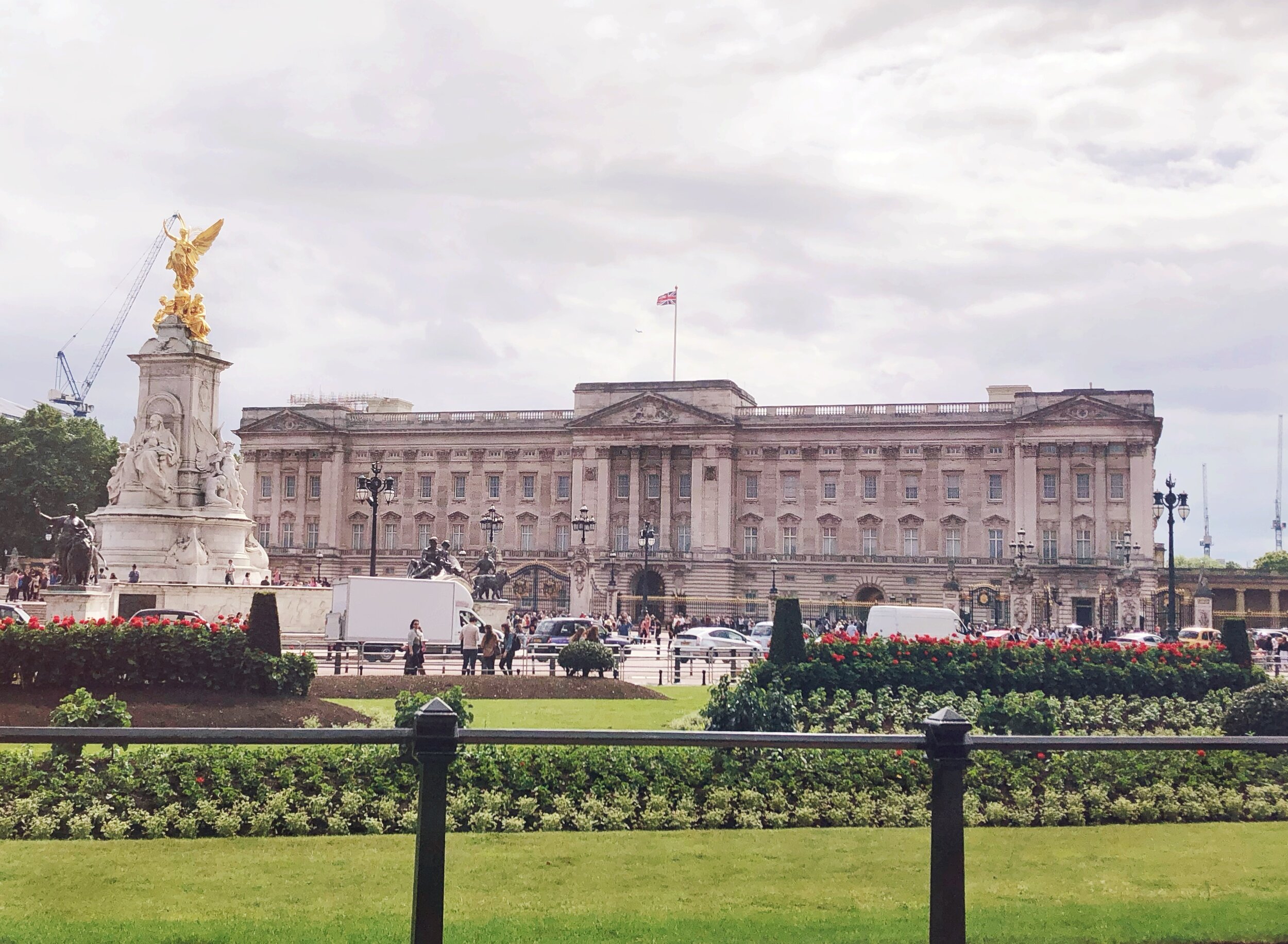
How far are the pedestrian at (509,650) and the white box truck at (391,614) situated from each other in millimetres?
2959

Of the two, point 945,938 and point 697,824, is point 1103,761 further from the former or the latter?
point 697,824

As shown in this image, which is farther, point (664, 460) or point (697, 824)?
point (664, 460)

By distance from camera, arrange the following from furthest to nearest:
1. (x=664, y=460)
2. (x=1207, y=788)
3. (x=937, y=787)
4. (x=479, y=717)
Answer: (x=664, y=460) < (x=479, y=717) < (x=1207, y=788) < (x=937, y=787)

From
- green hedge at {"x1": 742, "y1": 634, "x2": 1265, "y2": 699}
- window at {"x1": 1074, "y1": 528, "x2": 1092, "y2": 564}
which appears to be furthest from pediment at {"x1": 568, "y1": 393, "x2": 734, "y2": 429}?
green hedge at {"x1": 742, "y1": 634, "x2": 1265, "y2": 699}

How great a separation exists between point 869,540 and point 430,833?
85.5 m

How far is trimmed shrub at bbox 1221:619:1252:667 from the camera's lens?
25047 mm

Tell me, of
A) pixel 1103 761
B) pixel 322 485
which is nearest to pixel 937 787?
pixel 1103 761

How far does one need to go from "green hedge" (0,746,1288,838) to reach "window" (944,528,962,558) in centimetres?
7996

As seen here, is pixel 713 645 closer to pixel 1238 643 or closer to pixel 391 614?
pixel 391 614

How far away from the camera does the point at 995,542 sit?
86938 mm

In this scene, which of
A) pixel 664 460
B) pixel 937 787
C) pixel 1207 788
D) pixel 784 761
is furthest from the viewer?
pixel 664 460

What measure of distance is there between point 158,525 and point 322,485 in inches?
2325

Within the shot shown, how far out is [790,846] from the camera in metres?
7.32

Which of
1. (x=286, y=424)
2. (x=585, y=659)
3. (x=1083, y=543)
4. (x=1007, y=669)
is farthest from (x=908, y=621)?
(x=286, y=424)
